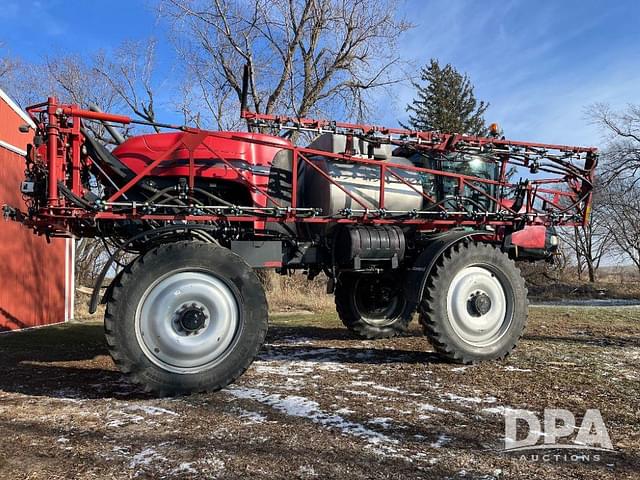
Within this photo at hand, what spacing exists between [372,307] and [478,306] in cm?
200

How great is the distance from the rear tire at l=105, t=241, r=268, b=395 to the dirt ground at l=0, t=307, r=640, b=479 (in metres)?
0.25

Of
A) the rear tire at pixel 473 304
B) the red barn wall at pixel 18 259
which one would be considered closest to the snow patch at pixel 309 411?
the rear tire at pixel 473 304

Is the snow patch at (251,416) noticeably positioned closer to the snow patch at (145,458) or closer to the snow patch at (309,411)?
the snow patch at (309,411)

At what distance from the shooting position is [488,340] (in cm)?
564

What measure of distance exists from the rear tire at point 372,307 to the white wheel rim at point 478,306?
1572mm

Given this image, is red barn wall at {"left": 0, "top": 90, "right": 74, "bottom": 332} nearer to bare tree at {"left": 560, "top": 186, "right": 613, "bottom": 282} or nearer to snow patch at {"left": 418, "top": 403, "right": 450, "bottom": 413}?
snow patch at {"left": 418, "top": 403, "right": 450, "bottom": 413}

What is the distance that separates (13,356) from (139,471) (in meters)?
4.58

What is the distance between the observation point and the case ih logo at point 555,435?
2936mm

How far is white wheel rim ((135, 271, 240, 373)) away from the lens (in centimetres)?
436

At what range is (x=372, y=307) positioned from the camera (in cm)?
725

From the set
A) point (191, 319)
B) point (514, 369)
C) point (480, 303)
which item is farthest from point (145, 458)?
point (480, 303)

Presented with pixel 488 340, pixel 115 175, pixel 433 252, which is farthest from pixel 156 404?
pixel 488 340

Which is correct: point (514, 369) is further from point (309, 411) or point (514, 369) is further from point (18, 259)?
point (18, 259)

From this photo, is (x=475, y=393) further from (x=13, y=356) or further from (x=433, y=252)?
(x=13, y=356)
